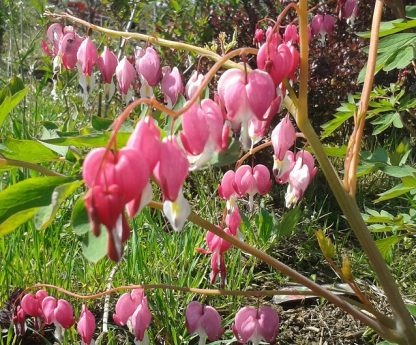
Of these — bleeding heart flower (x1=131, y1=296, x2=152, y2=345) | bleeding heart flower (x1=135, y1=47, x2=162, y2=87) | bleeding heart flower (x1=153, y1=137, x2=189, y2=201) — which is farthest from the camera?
bleeding heart flower (x1=135, y1=47, x2=162, y2=87)

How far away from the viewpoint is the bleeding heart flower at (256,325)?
1498 millimetres

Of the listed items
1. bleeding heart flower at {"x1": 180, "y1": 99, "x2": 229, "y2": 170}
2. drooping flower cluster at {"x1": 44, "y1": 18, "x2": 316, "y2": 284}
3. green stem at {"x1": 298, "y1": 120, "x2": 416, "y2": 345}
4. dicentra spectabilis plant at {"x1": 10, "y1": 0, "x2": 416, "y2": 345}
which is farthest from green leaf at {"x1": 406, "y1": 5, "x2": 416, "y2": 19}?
bleeding heart flower at {"x1": 180, "y1": 99, "x2": 229, "y2": 170}

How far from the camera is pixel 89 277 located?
222 centimetres

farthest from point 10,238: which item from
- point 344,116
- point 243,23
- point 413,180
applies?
point 243,23

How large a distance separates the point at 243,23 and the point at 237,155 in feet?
10.6

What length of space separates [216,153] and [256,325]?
29.1 inches

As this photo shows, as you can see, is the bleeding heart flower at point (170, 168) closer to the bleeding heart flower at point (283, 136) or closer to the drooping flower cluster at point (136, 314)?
the bleeding heart flower at point (283, 136)

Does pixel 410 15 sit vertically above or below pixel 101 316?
above

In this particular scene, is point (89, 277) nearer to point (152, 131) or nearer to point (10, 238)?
point (10, 238)

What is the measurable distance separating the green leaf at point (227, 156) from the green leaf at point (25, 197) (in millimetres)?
256

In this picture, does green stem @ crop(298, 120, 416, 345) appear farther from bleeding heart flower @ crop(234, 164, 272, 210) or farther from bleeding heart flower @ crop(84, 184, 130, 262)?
bleeding heart flower @ crop(84, 184, 130, 262)

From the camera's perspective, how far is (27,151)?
110cm

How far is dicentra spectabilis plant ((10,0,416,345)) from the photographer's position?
0.71 metres

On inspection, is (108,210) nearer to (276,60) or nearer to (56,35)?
(276,60)
